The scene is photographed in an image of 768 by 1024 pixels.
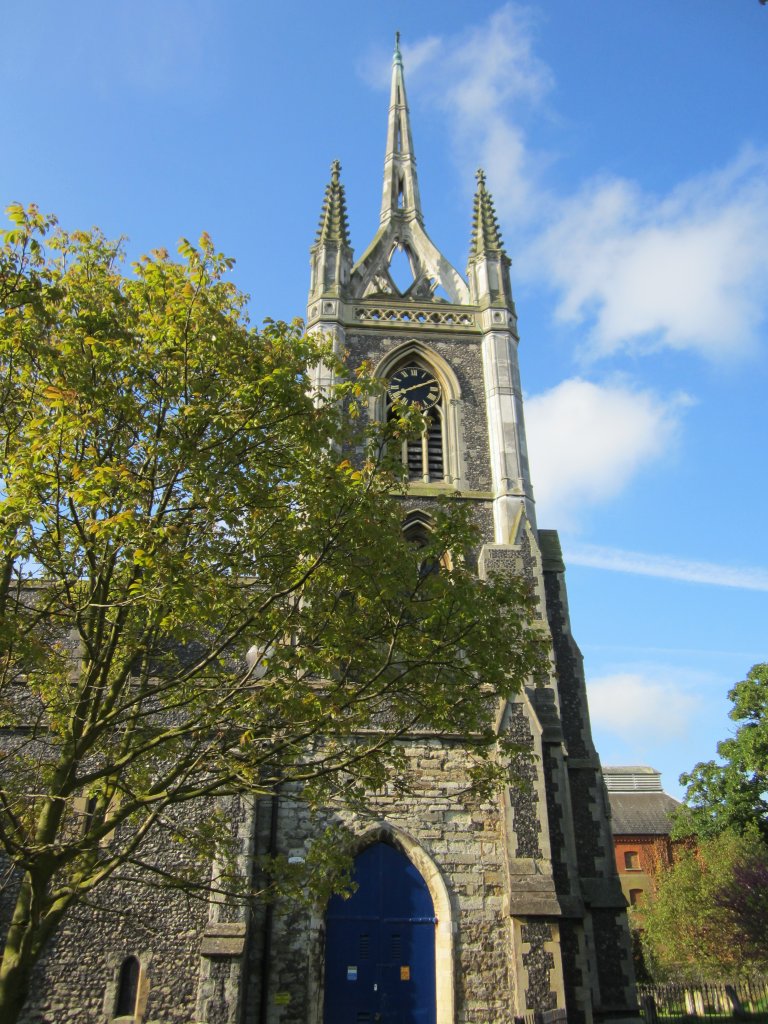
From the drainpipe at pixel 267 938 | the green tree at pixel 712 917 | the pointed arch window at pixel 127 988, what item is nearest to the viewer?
the pointed arch window at pixel 127 988

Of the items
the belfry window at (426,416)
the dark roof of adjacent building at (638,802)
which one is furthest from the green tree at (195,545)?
the dark roof of adjacent building at (638,802)

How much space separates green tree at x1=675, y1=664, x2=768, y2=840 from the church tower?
16.9 meters

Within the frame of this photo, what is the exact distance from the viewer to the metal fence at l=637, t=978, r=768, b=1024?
20781 millimetres

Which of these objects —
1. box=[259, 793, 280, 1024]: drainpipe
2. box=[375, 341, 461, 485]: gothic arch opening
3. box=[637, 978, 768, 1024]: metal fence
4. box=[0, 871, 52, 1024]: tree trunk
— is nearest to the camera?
box=[0, 871, 52, 1024]: tree trunk

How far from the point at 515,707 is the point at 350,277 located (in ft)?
44.0

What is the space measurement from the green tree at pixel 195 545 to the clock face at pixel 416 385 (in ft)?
38.9

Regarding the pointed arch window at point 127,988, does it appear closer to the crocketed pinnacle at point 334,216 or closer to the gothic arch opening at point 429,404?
the gothic arch opening at point 429,404

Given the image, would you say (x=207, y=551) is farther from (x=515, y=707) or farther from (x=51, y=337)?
(x=515, y=707)

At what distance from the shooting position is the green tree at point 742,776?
Result: 98.2 feet

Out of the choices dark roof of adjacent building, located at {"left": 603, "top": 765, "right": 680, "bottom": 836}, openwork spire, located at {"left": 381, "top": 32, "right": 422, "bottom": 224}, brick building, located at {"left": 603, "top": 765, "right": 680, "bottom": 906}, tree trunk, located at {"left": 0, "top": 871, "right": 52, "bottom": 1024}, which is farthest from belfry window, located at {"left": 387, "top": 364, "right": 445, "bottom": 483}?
dark roof of adjacent building, located at {"left": 603, "top": 765, "right": 680, "bottom": 836}

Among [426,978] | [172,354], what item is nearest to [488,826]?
[426,978]

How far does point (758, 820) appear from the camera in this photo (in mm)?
30000

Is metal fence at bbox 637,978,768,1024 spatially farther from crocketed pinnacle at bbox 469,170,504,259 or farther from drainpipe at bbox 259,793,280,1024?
crocketed pinnacle at bbox 469,170,504,259

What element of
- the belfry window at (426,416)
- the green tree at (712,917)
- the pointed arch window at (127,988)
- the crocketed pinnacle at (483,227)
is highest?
the crocketed pinnacle at (483,227)
